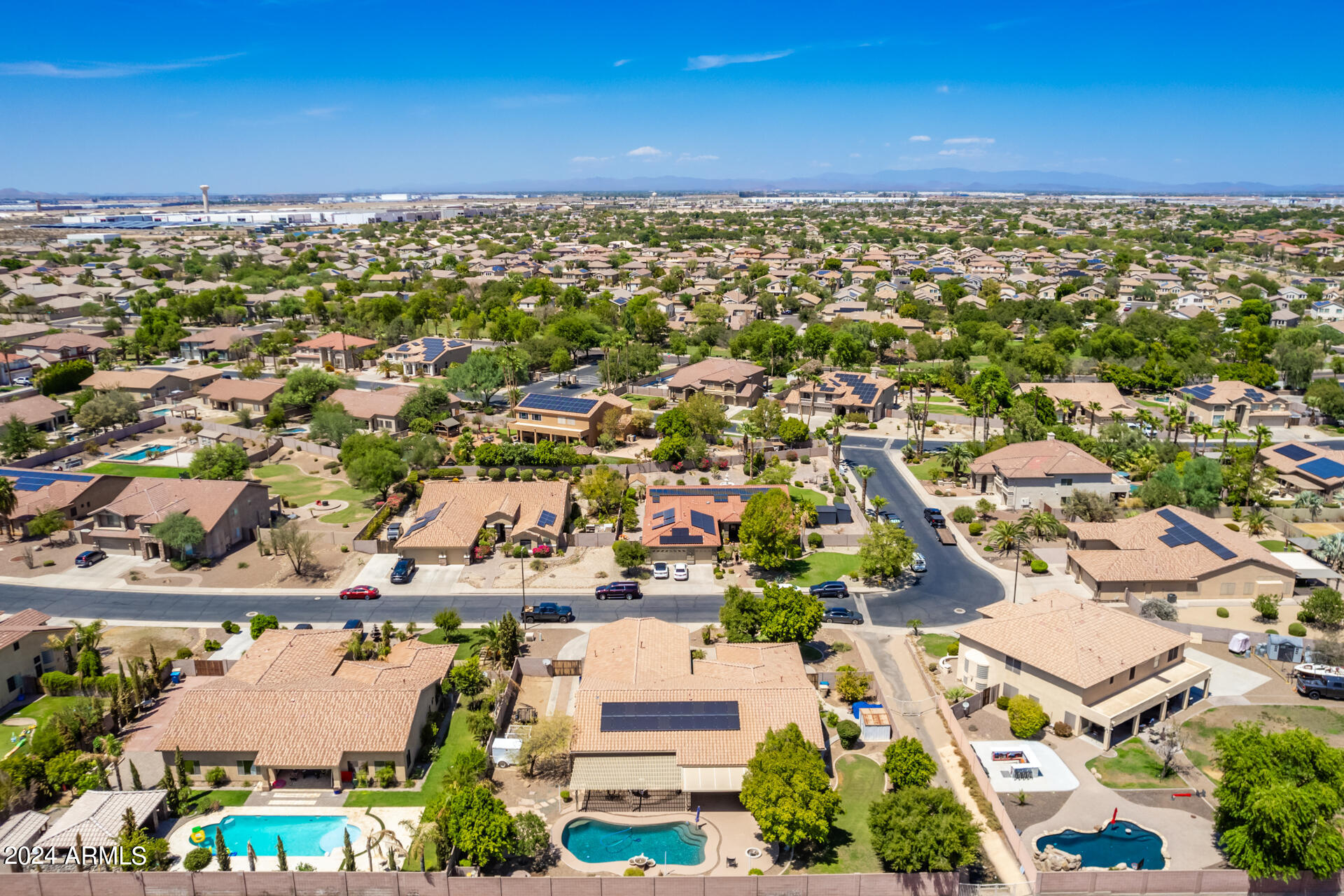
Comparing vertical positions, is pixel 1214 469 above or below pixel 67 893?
above

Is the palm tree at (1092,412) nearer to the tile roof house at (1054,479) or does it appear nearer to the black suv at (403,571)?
the tile roof house at (1054,479)

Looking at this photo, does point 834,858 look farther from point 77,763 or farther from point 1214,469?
point 1214,469

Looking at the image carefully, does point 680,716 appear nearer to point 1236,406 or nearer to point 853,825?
point 853,825

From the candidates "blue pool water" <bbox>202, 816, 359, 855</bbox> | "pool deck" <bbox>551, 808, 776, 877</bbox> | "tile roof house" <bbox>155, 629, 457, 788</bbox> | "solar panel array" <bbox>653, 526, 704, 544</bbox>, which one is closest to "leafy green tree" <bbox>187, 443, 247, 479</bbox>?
"tile roof house" <bbox>155, 629, 457, 788</bbox>

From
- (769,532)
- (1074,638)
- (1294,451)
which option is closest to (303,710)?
(769,532)

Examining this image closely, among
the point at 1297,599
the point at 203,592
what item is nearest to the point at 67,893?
the point at 203,592
